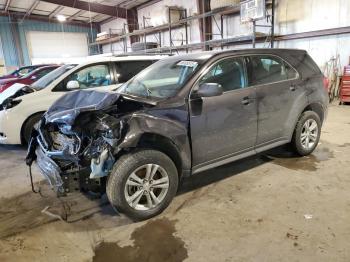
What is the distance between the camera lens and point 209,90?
275cm

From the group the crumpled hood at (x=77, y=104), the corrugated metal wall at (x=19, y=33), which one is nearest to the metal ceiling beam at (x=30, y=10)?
the corrugated metal wall at (x=19, y=33)

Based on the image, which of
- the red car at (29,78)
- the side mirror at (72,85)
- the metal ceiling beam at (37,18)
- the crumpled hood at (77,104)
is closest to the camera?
the crumpled hood at (77,104)

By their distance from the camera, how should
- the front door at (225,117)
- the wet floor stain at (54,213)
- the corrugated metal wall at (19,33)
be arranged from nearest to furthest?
the wet floor stain at (54,213), the front door at (225,117), the corrugated metal wall at (19,33)

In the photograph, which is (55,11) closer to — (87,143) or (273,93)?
(273,93)

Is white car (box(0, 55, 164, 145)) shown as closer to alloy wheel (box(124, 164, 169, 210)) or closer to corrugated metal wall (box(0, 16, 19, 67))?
alloy wheel (box(124, 164, 169, 210))

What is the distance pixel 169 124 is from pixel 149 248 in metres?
1.05

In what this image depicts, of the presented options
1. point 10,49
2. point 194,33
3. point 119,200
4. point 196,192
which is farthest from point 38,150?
point 10,49

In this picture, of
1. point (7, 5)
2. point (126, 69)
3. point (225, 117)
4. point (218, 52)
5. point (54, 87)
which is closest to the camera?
point (225, 117)

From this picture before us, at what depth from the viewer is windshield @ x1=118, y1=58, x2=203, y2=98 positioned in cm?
296

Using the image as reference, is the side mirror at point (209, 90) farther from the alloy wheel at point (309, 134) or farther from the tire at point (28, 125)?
the tire at point (28, 125)

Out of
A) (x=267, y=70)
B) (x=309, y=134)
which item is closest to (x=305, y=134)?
(x=309, y=134)

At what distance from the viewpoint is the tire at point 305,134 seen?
12.6 ft

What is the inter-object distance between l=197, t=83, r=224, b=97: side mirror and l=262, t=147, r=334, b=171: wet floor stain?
1.61 m

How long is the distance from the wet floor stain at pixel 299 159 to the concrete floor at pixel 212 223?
0.15 feet
